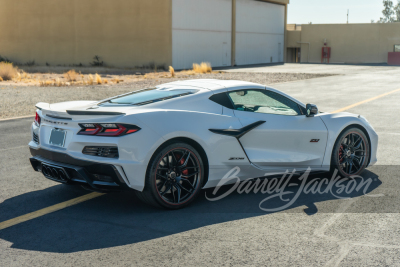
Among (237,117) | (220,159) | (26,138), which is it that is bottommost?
(26,138)

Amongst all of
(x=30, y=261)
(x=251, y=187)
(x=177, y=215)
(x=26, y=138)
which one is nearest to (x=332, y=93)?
(x=26, y=138)

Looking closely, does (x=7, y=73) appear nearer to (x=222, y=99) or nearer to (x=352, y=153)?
(x=222, y=99)

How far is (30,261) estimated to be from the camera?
13.1ft

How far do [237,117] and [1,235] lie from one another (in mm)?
2794

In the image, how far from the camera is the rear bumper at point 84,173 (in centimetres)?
488

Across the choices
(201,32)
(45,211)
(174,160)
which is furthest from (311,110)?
(201,32)

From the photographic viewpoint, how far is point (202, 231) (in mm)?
4691

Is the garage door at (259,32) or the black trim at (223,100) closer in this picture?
the black trim at (223,100)

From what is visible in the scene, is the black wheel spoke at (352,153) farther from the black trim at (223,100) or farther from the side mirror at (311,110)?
the black trim at (223,100)

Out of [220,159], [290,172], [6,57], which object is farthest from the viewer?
[6,57]

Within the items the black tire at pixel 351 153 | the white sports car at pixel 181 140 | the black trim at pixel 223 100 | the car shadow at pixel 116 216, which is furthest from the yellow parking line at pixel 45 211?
the black tire at pixel 351 153

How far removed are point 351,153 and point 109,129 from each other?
11.2ft

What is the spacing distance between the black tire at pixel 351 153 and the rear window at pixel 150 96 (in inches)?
83.4

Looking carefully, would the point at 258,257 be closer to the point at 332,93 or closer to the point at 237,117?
the point at 237,117
